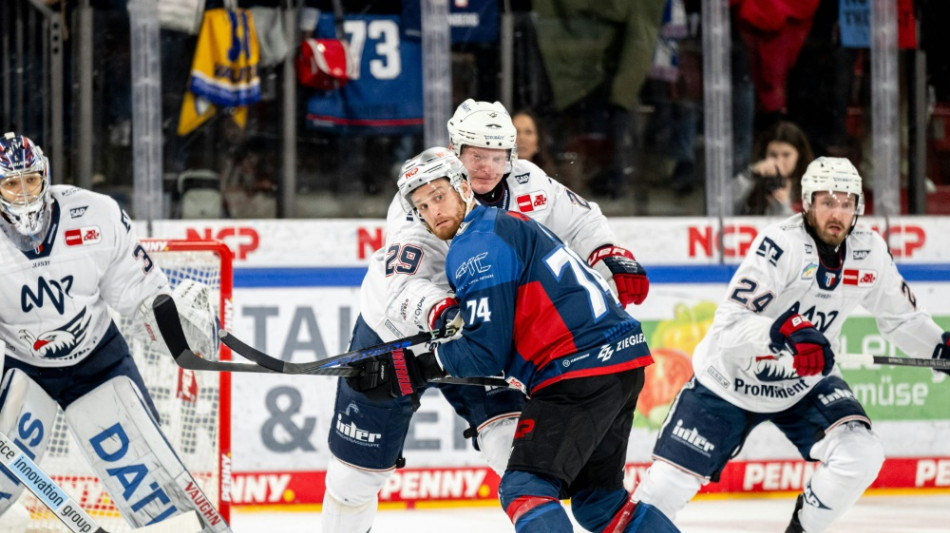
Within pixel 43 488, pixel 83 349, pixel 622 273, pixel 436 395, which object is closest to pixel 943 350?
pixel 622 273

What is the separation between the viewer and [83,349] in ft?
12.6

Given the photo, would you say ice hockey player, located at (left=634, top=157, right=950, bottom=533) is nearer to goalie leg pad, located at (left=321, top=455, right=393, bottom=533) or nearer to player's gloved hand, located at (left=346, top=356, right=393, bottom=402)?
goalie leg pad, located at (left=321, top=455, right=393, bottom=533)

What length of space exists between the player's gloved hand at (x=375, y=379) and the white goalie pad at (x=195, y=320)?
49 centimetres

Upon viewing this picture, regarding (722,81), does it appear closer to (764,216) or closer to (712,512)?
(764,216)

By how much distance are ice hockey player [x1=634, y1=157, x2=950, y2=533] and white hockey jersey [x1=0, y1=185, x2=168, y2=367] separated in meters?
1.57

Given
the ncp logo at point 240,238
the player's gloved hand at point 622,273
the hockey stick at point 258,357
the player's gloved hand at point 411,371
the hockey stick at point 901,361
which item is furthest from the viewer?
the ncp logo at point 240,238

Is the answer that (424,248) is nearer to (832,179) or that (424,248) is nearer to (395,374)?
(395,374)

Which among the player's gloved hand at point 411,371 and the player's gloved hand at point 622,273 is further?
the player's gloved hand at point 622,273

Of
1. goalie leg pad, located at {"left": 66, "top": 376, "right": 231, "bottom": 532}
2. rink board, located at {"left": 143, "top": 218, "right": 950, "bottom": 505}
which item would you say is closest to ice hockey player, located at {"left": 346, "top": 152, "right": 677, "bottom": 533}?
goalie leg pad, located at {"left": 66, "top": 376, "right": 231, "bottom": 532}

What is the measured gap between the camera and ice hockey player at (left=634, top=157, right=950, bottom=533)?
13.3 feet

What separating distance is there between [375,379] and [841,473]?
1.43 metres

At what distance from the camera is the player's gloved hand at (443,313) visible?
3.24 metres

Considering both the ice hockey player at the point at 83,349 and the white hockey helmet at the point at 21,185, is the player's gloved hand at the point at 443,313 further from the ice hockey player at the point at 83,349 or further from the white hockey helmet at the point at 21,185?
the white hockey helmet at the point at 21,185

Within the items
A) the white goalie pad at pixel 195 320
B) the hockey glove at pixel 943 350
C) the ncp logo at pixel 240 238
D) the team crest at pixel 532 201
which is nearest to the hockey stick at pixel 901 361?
the hockey glove at pixel 943 350
